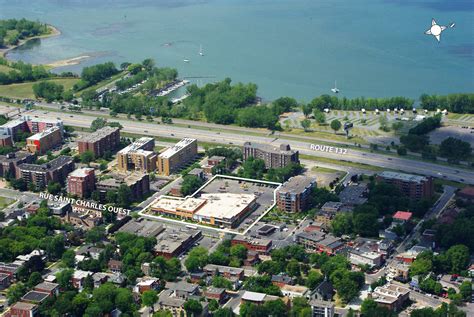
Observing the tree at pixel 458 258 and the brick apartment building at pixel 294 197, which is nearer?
the tree at pixel 458 258

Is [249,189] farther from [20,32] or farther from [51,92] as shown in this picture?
[20,32]

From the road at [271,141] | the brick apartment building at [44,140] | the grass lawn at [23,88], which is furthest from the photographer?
the grass lawn at [23,88]

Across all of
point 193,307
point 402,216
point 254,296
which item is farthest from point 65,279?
point 402,216

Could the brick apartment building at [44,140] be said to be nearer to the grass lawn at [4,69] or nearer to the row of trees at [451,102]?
the grass lawn at [4,69]

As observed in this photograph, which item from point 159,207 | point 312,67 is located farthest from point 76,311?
point 312,67

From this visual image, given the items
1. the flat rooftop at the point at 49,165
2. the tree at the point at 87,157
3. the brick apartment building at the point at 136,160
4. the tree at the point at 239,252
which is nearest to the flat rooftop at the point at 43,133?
the tree at the point at 87,157

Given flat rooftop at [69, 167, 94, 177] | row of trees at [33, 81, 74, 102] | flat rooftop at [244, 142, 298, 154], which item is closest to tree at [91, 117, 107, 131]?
row of trees at [33, 81, 74, 102]
